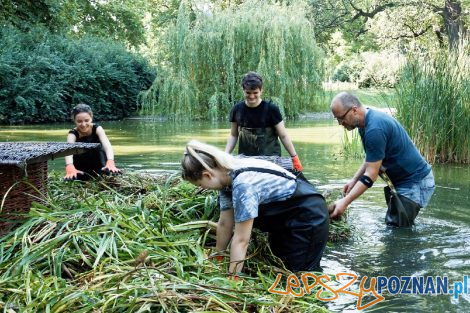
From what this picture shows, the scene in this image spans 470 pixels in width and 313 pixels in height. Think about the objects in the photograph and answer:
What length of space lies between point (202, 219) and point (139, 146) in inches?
343

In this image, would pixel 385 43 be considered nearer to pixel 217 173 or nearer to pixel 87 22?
pixel 87 22

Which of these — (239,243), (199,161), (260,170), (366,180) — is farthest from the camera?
(366,180)

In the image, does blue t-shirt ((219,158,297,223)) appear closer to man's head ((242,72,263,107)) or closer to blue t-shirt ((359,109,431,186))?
blue t-shirt ((359,109,431,186))

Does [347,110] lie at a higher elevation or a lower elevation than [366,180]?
higher

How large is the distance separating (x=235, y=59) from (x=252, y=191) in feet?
49.7

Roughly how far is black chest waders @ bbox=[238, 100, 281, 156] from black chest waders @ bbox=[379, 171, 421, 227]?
50.3 inches

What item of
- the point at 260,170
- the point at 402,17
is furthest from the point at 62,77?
the point at 260,170

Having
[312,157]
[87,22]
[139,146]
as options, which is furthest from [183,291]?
[87,22]

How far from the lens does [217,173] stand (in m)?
3.36

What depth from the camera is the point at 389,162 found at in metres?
5.00

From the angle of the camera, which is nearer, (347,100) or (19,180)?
(19,180)

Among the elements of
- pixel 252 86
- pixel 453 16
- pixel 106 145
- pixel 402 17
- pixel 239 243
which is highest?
pixel 402 17

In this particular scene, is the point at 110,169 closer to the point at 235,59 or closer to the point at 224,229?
the point at 224,229

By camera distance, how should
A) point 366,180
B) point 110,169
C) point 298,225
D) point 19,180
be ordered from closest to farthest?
point 298,225
point 19,180
point 366,180
point 110,169
